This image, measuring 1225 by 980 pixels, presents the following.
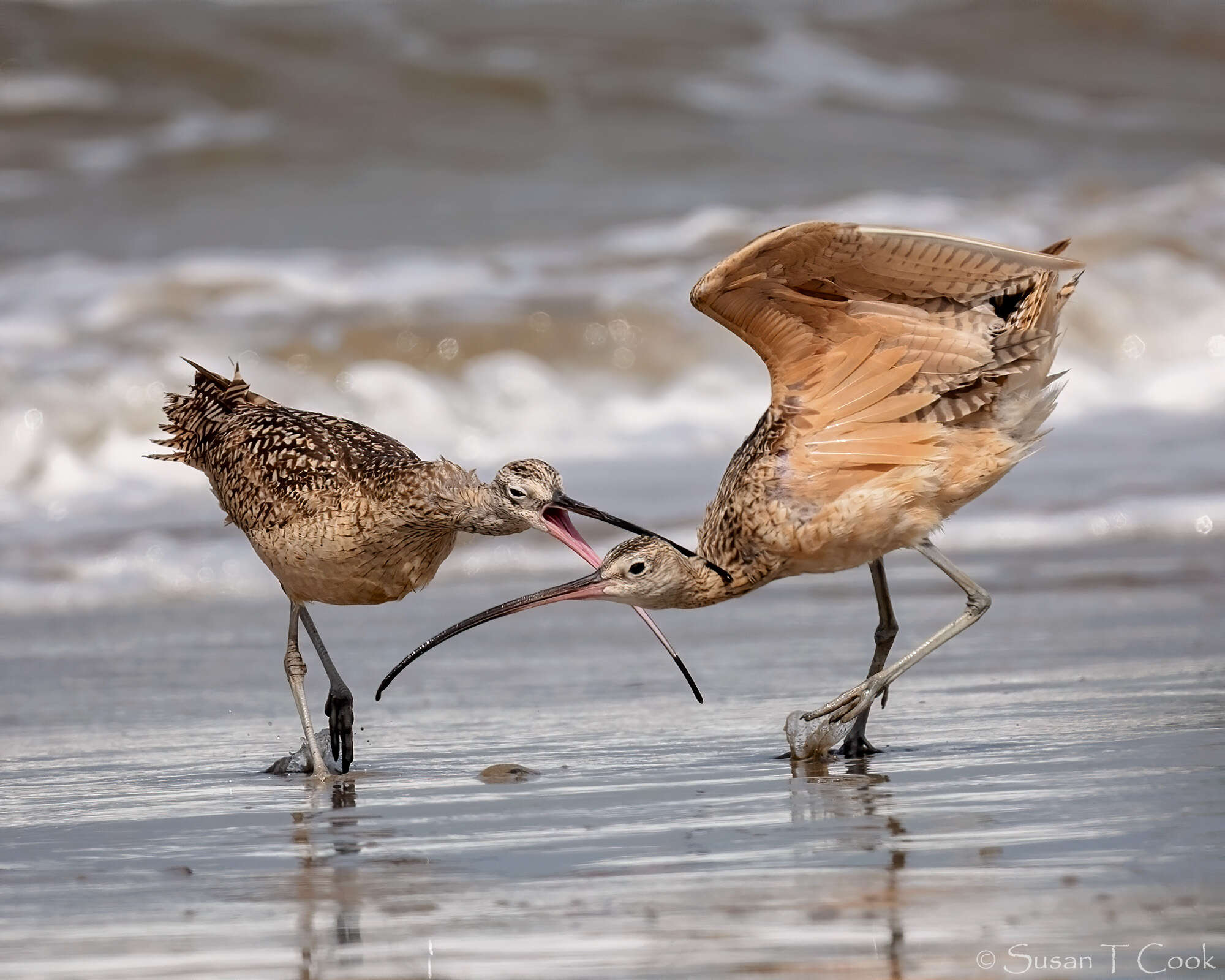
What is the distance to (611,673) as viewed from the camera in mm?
7766

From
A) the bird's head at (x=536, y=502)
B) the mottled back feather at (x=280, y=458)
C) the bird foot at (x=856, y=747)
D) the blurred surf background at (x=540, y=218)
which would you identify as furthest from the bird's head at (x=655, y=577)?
the blurred surf background at (x=540, y=218)

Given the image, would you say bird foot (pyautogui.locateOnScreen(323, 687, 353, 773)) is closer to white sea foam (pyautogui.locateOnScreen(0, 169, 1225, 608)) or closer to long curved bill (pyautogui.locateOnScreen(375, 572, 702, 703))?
long curved bill (pyautogui.locateOnScreen(375, 572, 702, 703))

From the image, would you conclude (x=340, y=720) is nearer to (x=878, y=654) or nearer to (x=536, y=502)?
(x=536, y=502)

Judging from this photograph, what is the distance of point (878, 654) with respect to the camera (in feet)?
22.0

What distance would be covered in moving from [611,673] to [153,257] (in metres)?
12.0

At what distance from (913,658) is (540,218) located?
551 inches

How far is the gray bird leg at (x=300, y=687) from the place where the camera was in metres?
6.28

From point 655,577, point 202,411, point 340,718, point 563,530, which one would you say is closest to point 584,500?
point 202,411

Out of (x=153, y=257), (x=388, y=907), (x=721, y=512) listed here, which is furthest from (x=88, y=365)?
(x=388, y=907)

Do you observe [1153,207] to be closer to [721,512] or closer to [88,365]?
[88,365]

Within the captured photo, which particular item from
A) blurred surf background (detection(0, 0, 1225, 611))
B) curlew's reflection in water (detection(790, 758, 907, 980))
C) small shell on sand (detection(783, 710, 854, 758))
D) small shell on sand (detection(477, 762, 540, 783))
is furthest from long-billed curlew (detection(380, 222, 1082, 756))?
blurred surf background (detection(0, 0, 1225, 611))

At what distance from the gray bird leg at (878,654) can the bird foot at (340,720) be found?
170 cm

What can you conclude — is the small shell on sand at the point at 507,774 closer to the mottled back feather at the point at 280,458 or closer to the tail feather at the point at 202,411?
the mottled back feather at the point at 280,458

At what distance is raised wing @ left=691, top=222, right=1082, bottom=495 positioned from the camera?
6.41 metres
